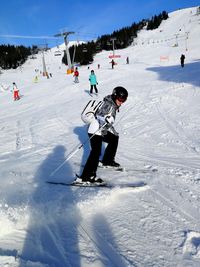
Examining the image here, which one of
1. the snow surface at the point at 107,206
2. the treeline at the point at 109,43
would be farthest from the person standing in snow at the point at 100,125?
the treeline at the point at 109,43

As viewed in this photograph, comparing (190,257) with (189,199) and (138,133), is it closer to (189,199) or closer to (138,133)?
(189,199)

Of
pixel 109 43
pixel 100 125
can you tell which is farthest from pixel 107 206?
pixel 109 43

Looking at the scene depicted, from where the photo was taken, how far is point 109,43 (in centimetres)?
9125

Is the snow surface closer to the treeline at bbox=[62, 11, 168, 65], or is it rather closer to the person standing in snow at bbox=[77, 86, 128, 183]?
the person standing in snow at bbox=[77, 86, 128, 183]

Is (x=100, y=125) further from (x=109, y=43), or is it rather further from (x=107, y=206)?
(x=109, y=43)

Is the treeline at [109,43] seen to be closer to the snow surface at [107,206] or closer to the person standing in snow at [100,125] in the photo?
the snow surface at [107,206]

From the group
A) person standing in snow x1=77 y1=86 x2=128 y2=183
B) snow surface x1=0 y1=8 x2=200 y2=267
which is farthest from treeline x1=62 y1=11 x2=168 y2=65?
person standing in snow x1=77 y1=86 x2=128 y2=183

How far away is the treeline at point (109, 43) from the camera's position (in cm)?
7756

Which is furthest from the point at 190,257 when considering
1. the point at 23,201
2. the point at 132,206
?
the point at 23,201

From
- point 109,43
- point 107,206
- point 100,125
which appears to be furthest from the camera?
point 109,43

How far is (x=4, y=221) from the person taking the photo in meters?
3.48

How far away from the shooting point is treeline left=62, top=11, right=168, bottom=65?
7756 cm

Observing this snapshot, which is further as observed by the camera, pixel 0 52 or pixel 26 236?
pixel 0 52

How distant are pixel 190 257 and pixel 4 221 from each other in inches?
92.1
